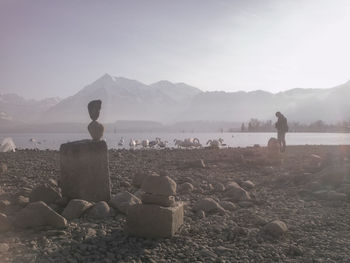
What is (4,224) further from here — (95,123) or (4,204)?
(95,123)

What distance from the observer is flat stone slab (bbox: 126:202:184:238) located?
19.6 ft

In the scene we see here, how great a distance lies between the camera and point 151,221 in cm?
598

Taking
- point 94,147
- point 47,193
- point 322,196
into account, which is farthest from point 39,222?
point 322,196

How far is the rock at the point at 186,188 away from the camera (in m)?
10.2

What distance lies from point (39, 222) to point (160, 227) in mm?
2280

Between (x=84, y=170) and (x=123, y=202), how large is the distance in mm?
1224

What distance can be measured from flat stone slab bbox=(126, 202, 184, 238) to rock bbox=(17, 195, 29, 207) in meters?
3.30

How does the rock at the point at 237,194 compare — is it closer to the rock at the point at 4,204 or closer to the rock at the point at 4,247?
the rock at the point at 4,204

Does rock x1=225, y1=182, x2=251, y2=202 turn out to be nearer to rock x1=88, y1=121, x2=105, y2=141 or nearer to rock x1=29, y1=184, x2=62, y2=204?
rock x1=88, y1=121, x2=105, y2=141

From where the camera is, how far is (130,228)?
606cm

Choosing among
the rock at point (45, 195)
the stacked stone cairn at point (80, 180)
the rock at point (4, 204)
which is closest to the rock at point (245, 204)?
the stacked stone cairn at point (80, 180)

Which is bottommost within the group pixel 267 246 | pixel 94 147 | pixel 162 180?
pixel 267 246

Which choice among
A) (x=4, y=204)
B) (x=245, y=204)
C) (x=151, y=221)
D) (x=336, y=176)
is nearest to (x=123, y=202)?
(x=151, y=221)

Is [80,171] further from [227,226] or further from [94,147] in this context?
[227,226]
